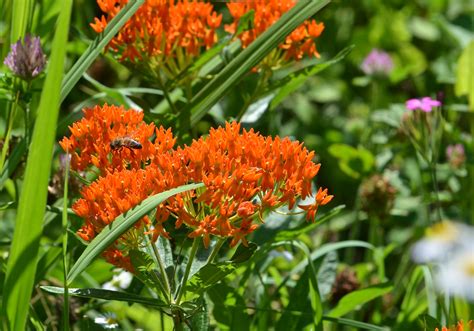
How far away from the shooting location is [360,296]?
225 centimetres

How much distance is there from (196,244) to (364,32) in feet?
Answer: 9.67

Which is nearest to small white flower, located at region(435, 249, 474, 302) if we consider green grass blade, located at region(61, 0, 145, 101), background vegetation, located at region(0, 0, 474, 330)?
background vegetation, located at region(0, 0, 474, 330)

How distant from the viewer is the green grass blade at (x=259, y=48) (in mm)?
1983

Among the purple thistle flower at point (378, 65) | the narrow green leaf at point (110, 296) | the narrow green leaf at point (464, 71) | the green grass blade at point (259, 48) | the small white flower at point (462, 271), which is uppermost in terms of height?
the purple thistle flower at point (378, 65)

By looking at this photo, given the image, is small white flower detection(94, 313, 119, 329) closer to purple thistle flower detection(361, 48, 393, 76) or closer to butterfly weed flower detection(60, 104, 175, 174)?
butterfly weed flower detection(60, 104, 175, 174)

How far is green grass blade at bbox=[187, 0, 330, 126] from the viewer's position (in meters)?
1.98

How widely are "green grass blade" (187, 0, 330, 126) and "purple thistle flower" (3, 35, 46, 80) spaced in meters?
0.42

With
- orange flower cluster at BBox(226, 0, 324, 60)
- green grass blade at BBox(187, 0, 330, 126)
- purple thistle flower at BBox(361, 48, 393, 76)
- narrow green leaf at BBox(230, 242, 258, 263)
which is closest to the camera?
narrow green leaf at BBox(230, 242, 258, 263)

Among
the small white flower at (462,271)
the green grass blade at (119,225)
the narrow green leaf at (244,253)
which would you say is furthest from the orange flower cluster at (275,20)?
the small white flower at (462,271)

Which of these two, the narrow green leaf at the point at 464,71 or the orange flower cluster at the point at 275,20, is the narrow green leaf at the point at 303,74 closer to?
the orange flower cluster at the point at 275,20

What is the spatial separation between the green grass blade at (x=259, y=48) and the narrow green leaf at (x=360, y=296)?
61cm

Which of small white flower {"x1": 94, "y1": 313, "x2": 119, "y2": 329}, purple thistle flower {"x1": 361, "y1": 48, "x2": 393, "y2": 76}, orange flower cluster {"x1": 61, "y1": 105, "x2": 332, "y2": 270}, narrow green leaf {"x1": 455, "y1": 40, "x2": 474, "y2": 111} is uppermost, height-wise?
purple thistle flower {"x1": 361, "y1": 48, "x2": 393, "y2": 76}

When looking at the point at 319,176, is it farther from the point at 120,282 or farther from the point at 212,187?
the point at 212,187

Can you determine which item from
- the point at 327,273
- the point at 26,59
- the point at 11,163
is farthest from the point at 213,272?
the point at 327,273
